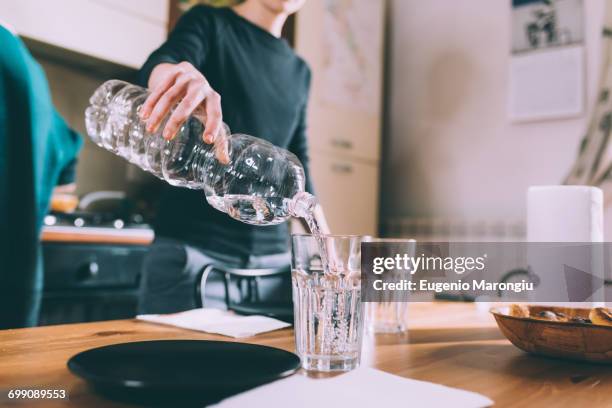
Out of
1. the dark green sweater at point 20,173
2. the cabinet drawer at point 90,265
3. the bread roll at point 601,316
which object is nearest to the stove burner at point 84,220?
the cabinet drawer at point 90,265

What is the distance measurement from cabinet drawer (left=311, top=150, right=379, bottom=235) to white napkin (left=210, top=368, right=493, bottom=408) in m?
1.91

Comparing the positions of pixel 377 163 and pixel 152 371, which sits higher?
pixel 377 163

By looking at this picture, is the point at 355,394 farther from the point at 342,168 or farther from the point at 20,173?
the point at 342,168

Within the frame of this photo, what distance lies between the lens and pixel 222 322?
77cm

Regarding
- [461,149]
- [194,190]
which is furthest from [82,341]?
[461,149]

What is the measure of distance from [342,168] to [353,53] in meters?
0.53

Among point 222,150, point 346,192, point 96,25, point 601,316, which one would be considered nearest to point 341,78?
point 346,192

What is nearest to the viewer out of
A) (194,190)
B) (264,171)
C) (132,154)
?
(264,171)

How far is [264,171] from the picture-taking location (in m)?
0.82

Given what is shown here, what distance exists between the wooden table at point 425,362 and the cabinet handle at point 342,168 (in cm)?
168

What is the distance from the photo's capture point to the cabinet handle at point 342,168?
2490 mm

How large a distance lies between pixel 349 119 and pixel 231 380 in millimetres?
2223

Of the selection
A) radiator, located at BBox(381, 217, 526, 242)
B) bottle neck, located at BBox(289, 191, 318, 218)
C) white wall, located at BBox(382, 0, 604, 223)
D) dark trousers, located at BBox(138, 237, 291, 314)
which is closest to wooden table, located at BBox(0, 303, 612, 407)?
bottle neck, located at BBox(289, 191, 318, 218)

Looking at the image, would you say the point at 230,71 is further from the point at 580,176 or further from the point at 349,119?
the point at 580,176
